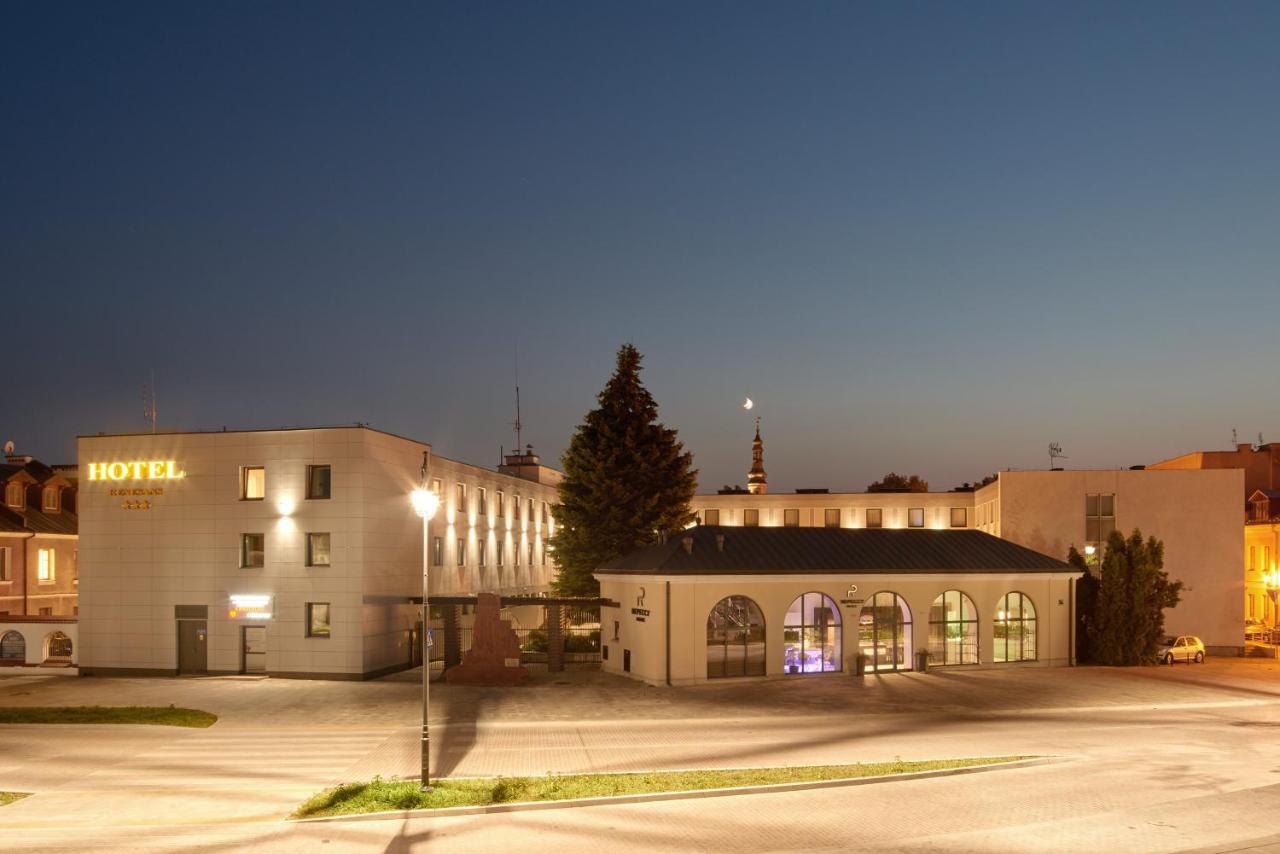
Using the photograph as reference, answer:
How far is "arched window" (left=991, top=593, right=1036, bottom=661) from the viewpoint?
143 ft

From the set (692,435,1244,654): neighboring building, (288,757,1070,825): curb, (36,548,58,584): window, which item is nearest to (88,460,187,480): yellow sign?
(36,548,58,584): window

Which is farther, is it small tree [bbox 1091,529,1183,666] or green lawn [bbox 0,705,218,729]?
small tree [bbox 1091,529,1183,666]

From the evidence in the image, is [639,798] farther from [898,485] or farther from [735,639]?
[898,485]

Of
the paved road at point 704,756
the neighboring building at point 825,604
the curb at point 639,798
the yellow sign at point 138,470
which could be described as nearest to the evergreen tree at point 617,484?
the neighboring building at point 825,604

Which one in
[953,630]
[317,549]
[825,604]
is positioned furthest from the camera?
[953,630]

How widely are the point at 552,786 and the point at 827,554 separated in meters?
23.8

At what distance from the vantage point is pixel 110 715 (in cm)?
3047

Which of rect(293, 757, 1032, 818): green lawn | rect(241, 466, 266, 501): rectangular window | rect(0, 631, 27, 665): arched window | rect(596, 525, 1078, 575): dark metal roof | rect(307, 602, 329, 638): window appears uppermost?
rect(241, 466, 266, 501): rectangular window

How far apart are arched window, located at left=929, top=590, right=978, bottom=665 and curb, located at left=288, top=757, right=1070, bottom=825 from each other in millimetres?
21136

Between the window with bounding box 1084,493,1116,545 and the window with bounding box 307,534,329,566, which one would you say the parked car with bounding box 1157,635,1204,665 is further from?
the window with bounding box 307,534,329,566

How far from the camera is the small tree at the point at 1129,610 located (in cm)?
4588

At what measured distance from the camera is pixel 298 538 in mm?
41375

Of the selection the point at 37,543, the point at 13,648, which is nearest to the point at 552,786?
the point at 13,648

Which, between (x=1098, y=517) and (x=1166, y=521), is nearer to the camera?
(x=1166, y=521)
